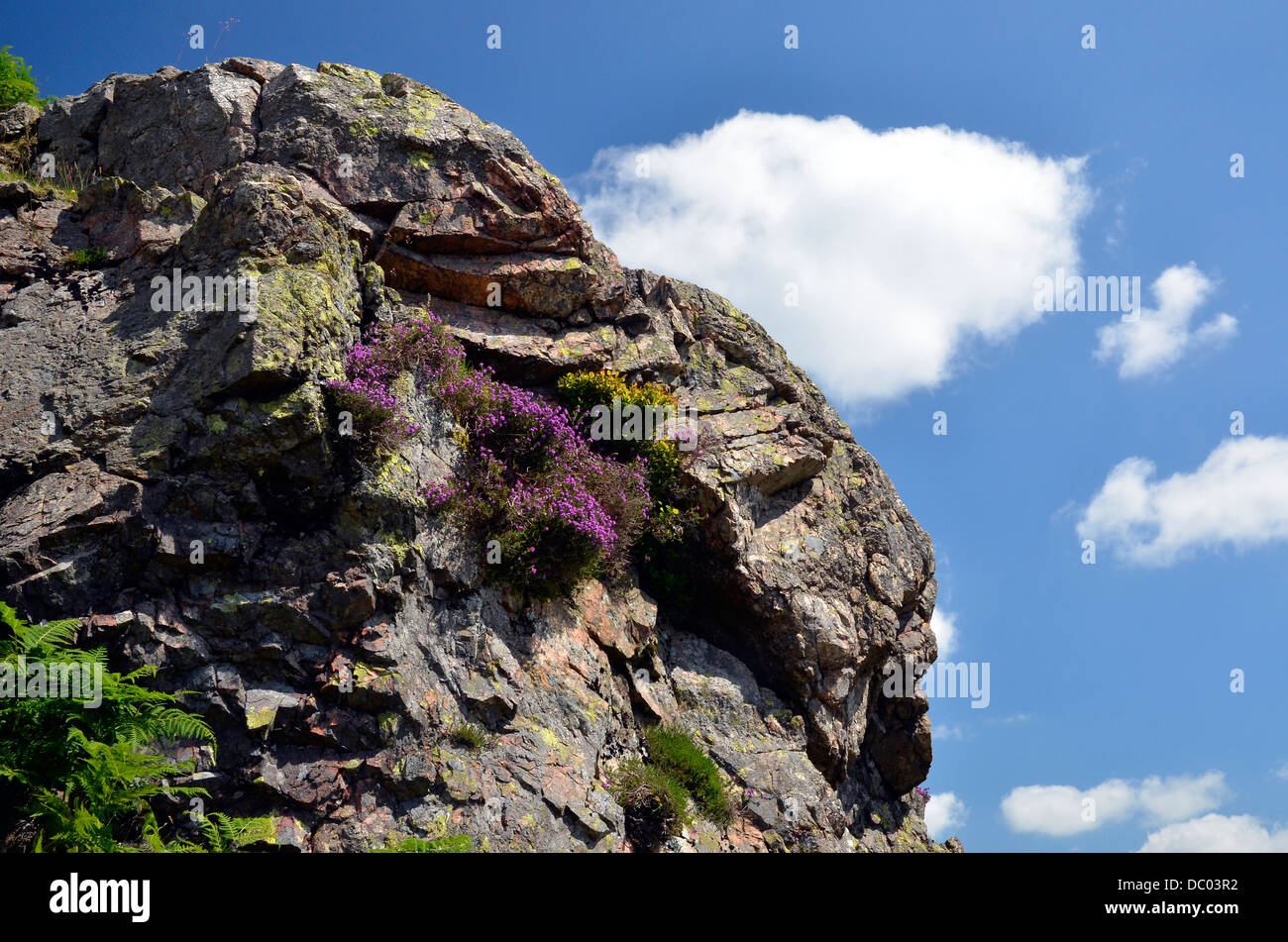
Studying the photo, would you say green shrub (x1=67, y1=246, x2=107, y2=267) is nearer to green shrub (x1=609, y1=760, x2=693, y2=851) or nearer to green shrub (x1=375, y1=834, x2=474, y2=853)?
green shrub (x1=375, y1=834, x2=474, y2=853)

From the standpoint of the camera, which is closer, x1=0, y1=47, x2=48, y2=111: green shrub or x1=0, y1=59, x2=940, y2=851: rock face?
x1=0, y1=59, x2=940, y2=851: rock face

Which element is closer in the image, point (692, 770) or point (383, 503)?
point (383, 503)

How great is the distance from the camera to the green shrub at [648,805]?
1328 centimetres

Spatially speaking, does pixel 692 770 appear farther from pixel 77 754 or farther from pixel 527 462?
pixel 77 754

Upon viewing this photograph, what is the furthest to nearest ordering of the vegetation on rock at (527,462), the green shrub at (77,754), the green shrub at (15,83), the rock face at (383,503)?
1. the green shrub at (15,83)
2. the vegetation on rock at (527,462)
3. the rock face at (383,503)
4. the green shrub at (77,754)

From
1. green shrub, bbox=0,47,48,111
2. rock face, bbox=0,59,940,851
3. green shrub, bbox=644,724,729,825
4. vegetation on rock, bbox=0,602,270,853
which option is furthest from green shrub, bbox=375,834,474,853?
green shrub, bbox=0,47,48,111

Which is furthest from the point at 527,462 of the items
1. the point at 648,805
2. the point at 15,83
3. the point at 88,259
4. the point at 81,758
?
the point at 15,83

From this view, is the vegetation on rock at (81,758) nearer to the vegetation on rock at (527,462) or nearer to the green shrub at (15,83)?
the vegetation on rock at (527,462)

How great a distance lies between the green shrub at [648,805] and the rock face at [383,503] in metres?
0.37

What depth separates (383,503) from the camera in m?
12.6

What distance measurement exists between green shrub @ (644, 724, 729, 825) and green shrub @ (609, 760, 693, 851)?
1.96ft

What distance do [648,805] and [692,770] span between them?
1.42 m

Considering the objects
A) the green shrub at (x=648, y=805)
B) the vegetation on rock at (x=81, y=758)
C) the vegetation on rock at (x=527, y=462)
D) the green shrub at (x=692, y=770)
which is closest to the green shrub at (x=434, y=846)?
the vegetation on rock at (x=81, y=758)

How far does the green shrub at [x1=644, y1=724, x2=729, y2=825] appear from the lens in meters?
14.5
